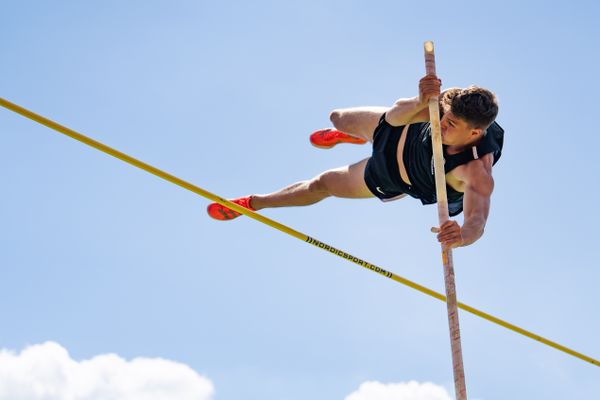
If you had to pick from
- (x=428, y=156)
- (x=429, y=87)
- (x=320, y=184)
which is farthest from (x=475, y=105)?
(x=320, y=184)

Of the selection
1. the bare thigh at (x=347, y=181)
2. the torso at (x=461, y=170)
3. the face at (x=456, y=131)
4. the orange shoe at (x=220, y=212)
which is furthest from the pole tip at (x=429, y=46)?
Answer: the orange shoe at (x=220, y=212)

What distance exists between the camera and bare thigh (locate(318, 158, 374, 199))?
7258mm

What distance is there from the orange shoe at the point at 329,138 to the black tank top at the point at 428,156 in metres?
1.04

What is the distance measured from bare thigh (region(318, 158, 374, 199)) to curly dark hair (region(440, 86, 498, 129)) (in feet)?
3.91

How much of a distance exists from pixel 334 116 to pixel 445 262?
74.4 inches

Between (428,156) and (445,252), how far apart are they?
3.41 ft

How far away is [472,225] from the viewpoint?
→ 6.05 meters

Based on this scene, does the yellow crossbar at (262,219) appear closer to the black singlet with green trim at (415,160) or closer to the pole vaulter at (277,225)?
the pole vaulter at (277,225)

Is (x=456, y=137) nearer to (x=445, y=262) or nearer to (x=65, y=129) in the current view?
(x=445, y=262)

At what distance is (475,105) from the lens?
244 inches

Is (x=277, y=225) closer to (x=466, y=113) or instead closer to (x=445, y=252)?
(x=445, y=252)

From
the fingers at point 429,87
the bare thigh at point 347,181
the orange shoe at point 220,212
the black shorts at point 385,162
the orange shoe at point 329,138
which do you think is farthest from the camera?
the orange shoe at point 329,138

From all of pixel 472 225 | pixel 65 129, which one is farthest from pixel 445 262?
pixel 65 129

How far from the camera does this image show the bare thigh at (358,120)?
700cm
